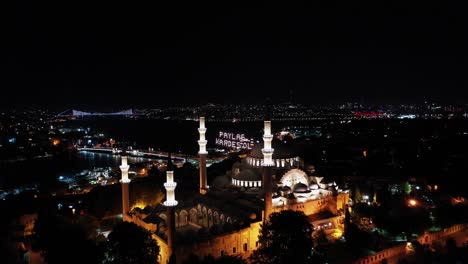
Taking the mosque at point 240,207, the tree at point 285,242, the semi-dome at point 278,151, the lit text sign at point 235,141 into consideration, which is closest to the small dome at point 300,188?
the mosque at point 240,207

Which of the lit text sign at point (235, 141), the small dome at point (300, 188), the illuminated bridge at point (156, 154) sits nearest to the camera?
the small dome at point (300, 188)

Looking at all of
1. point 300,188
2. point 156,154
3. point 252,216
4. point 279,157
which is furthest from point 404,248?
point 156,154

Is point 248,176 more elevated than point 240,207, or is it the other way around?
point 248,176

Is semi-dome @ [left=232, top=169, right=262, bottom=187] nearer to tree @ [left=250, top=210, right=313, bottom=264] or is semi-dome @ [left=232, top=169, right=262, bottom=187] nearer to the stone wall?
tree @ [left=250, top=210, right=313, bottom=264]

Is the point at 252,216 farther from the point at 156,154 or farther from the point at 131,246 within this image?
the point at 156,154

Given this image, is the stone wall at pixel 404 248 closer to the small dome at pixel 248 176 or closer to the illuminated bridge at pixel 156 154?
the small dome at pixel 248 176

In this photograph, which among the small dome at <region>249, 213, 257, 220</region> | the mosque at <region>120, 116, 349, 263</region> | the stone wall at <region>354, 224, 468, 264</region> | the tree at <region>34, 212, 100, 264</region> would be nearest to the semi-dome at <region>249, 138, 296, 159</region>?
the mosque at <region>120, 116, 349, 263</region>

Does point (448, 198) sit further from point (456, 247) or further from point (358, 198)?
point (456, 247)

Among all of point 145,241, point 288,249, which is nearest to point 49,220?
point 145,241
